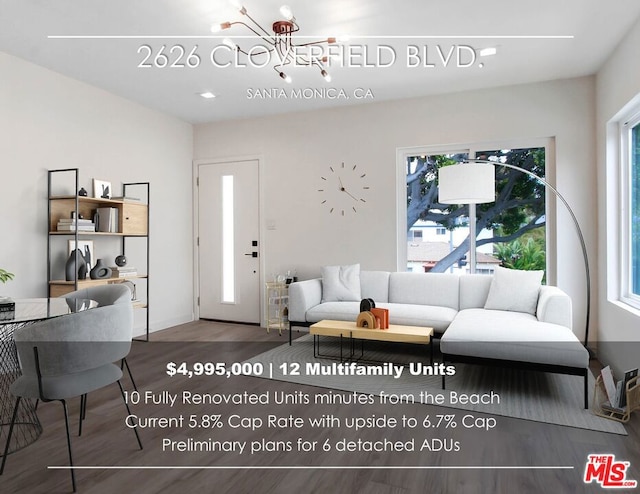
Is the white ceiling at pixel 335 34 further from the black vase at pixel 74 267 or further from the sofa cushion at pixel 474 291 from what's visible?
the sofa cushion at pixel 474 291

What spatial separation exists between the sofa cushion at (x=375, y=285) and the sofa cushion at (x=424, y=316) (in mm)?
471

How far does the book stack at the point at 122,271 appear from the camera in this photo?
4.43 metres

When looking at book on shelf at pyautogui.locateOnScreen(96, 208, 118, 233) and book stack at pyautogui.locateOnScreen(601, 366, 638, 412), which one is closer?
book stack at pyautogui.locateOnScreen(601, 366, 638, 412)

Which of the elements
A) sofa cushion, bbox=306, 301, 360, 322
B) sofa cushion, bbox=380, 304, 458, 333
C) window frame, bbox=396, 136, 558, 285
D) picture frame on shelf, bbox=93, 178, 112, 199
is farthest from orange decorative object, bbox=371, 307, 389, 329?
picture frame on shelf, bbox=93, 178, 112, 199

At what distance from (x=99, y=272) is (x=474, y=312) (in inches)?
137

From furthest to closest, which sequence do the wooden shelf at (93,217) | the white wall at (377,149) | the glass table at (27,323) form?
1. the white wall at (377,149)
2. the wooden shelf at (93,217)
3. the glass table at (27,323)

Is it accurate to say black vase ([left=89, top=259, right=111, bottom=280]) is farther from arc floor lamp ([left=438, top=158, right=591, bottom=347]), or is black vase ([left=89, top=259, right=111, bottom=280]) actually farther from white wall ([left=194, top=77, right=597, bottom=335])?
arc floor lamp ([left=438, top=158, right=591, bottom=347])

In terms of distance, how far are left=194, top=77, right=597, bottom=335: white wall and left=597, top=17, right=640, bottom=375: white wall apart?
226 millimetres

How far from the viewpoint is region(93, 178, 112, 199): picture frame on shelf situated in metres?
4.38

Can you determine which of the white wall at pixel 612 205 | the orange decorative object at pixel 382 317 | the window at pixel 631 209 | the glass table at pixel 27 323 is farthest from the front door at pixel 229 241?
the window at pixel 631 209

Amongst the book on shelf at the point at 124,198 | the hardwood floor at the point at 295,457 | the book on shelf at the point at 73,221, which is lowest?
the hardwood floor at the point at 295,457

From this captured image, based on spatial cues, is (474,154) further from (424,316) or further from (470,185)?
(424,316)

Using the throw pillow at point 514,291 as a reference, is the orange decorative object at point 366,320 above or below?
below

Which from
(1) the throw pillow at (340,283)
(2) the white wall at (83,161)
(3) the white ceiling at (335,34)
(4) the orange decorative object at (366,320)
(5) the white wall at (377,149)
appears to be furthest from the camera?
(1) the throw pillow at (340,283)
